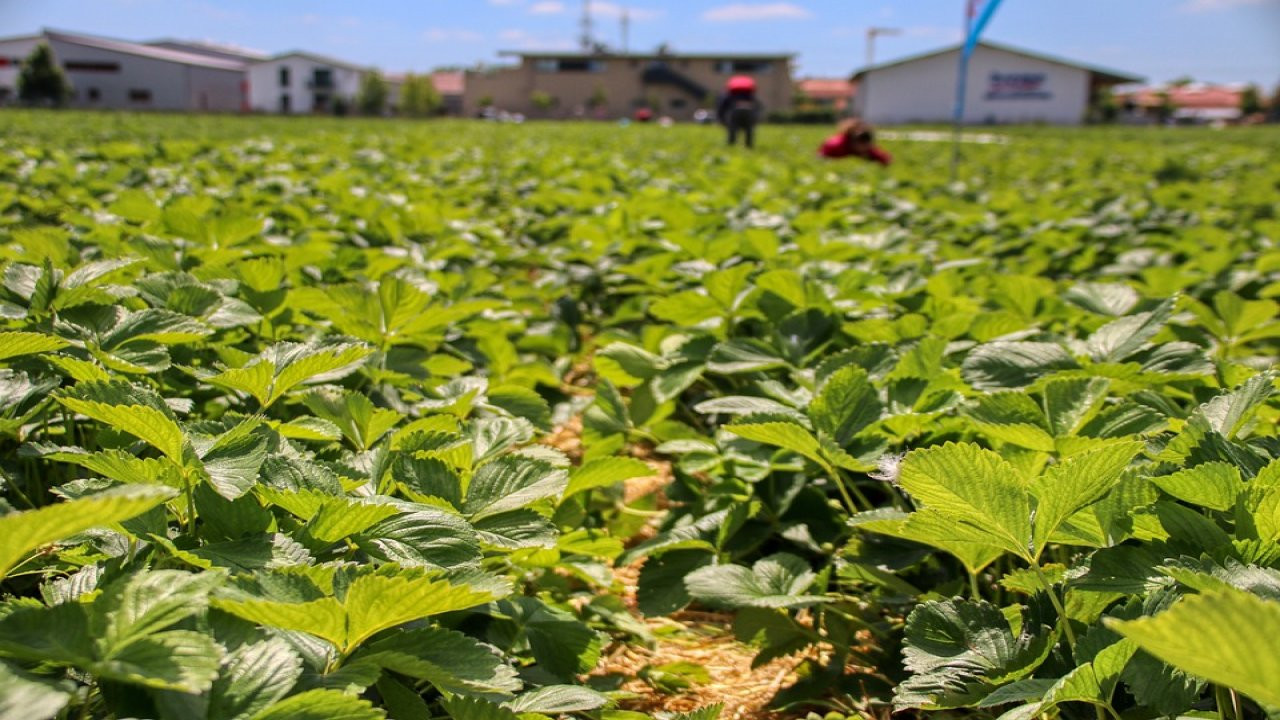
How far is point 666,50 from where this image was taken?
80.1m

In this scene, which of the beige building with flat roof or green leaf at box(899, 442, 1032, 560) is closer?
green leaf at box(899, 442, 1032, 560)

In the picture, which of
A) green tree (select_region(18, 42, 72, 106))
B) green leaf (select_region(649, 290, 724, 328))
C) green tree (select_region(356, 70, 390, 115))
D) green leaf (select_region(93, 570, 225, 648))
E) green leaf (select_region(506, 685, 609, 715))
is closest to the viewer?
green leaf (select_region(93, 570, 225, 648))

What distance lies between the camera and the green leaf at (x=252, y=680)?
0.73 meters

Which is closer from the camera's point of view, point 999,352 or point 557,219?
point 999,352

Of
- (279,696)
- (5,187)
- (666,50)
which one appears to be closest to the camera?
(279,696)

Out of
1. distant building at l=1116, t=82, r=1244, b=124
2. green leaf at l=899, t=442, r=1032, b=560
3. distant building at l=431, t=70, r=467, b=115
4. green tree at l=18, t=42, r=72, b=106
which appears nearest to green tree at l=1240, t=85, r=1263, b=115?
distant building at l=1116, t=82, r=1244, b=124

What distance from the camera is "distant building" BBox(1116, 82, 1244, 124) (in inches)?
2975

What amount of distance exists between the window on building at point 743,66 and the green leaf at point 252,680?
253 feet

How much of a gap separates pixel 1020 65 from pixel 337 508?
65.6 meters

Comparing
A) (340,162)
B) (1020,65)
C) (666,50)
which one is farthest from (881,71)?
(340,162)

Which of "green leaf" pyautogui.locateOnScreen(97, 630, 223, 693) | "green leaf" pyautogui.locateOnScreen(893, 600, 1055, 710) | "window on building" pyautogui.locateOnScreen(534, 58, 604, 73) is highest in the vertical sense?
"window on building" pyautogui.locateOnScreen(534, 58, 604, 73)

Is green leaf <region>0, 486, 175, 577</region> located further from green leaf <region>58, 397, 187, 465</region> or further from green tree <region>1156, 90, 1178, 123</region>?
green tree <region>1156, 90, 1178, 123</region>

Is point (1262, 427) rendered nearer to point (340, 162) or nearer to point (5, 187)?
point (5, 187)

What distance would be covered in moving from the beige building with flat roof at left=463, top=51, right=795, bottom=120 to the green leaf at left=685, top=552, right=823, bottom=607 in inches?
2853
